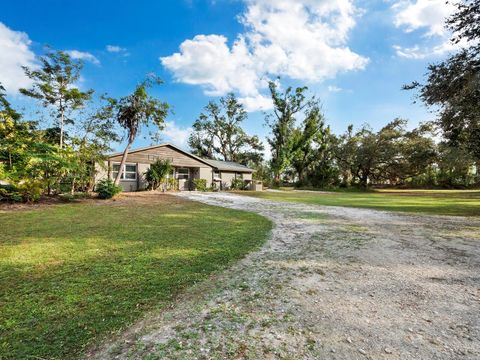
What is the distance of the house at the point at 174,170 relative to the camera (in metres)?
18.5

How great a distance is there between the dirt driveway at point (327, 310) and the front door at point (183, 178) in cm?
1890

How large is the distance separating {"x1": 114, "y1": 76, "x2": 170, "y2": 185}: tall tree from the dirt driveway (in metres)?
15.1

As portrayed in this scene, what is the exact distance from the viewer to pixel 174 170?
2216 centimetres

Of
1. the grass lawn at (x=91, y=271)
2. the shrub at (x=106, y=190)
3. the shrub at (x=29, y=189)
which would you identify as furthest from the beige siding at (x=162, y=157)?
the grass lawn at (x=91, y=271)

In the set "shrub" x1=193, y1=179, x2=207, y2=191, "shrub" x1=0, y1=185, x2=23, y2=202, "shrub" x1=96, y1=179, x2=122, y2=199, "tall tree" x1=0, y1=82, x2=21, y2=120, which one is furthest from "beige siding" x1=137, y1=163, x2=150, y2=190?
"shrub" x1=0, y1=185, x2=23, y2=202

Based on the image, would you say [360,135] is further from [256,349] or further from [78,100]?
[256,349]

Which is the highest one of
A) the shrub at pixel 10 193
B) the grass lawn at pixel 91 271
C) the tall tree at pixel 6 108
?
the tall tree at pixel 6 108

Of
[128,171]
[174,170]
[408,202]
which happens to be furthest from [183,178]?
[408,202]

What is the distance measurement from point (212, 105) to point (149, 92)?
915 inches

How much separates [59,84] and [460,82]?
2010 centimetres

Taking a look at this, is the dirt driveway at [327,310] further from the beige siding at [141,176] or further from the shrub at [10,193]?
the beige siding at [141,176]

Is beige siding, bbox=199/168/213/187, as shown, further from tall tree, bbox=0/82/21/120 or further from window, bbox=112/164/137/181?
tall tree, bbox=0/82/21/120

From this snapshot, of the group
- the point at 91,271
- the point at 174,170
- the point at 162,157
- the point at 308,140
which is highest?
the point at 308,140

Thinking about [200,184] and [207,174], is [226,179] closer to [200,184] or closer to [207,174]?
[207,174]
